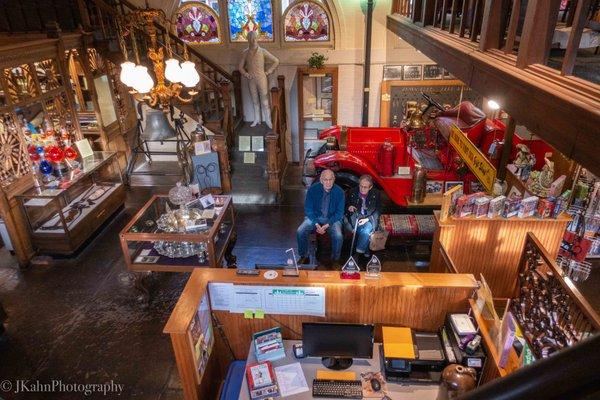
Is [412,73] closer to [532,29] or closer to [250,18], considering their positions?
[250,18]

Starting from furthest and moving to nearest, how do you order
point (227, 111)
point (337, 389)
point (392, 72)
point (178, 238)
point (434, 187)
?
point (392, 72)
point (227, 111)
point (434, 187)
point (178, 238)
point (337, 389)

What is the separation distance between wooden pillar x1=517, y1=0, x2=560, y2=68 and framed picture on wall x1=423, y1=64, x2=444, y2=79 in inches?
264

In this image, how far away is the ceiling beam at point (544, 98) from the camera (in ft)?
5.93

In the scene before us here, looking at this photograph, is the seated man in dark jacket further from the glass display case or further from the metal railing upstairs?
the metal railing upstairs

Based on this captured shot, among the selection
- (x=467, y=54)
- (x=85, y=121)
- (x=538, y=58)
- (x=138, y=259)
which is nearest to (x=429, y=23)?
(x=467, y=54)

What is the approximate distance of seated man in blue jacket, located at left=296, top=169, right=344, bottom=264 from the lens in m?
5.39

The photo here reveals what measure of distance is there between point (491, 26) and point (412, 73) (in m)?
6.04

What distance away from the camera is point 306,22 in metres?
8.85

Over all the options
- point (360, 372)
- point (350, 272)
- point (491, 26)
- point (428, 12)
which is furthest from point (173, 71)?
point (360, 372)

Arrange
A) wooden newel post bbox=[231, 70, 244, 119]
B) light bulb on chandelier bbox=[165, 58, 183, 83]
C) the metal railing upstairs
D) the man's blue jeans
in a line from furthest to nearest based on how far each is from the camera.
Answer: wooden newel post bbox=[231, 70, 244, 119] < the man's blue jeans < light bulb on chandelier bbox=[165, 58, 183, 83] < the metal railing upstairs

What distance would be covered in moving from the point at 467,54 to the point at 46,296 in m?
5.63

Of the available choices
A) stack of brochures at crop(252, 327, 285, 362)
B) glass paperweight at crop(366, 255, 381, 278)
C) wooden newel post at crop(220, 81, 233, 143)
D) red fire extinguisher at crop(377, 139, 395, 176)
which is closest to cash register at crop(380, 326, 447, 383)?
glass paperweight at crop(366, 255, 381, 278)

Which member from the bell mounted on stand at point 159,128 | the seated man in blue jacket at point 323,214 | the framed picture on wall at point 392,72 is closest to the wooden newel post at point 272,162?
the bell mounted on stand at point 159,128

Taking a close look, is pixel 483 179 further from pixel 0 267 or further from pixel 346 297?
pixel 0 267
